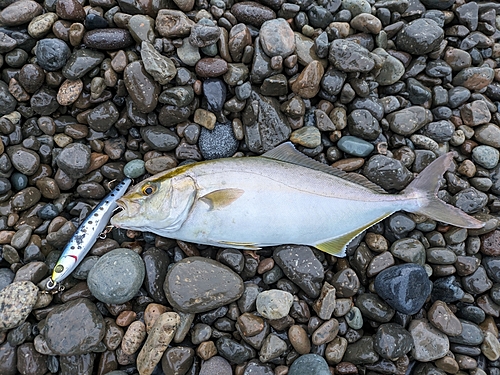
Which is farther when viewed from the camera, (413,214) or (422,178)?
(413,214)

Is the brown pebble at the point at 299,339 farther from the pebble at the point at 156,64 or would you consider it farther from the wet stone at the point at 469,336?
the pebble at the point at 156,64

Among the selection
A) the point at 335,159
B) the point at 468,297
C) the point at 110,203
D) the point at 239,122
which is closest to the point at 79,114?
the point at 110,203

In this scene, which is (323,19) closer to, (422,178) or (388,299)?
(422,178)

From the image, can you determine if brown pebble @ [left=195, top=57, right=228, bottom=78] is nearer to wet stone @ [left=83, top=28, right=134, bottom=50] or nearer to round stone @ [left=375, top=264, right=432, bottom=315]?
wet stone @ [left=83, top=28, right=134, bottom=50]

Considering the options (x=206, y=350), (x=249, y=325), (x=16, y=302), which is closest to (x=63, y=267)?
(x=16, y=302)

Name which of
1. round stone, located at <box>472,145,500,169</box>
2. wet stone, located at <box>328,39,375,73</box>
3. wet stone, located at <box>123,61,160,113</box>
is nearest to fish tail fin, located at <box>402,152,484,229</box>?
round stone, located at <box>472,145,500,169</box>

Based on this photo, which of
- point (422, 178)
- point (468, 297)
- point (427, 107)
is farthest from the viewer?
point (427, 107)
